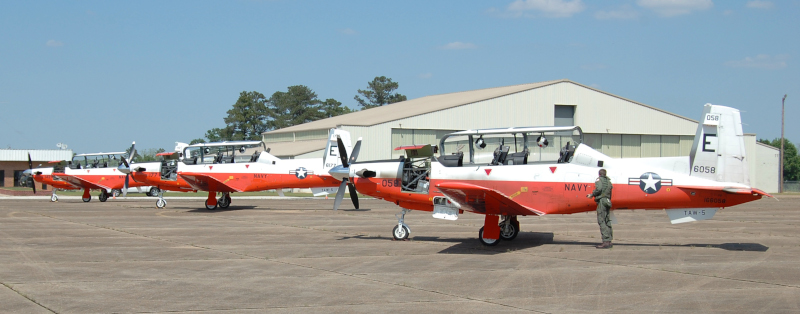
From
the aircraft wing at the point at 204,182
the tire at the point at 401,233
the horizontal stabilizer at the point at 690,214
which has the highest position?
the aircraft wing at the point at 204,182

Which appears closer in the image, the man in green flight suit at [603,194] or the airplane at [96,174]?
the man in green flight suit at [603,194]

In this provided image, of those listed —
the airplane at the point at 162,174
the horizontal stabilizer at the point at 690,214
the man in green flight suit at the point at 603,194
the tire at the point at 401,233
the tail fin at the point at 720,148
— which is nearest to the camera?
the tail fin at the point at 720,148

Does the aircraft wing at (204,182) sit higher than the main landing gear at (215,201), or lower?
higher

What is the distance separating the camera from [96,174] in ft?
115

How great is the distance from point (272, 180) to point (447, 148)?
14.0 meters

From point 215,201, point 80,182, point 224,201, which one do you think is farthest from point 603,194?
point 80,182

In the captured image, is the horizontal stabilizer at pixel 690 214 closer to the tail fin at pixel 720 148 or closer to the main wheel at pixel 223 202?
the tail fin at pixel 720 148

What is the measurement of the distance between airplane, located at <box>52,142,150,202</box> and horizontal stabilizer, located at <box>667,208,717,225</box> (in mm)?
29002

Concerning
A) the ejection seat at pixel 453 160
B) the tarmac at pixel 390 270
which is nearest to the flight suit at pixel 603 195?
the tarmac at pixel 390 270

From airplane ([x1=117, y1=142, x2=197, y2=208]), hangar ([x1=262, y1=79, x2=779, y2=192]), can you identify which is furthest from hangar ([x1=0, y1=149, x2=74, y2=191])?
airplane ([x1=117, y1=142, x2=197, y2=208])

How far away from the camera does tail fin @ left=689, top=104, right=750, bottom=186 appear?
42.0 ft

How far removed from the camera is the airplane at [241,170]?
26250 mm

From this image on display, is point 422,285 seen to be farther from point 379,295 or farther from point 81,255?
point 81,255

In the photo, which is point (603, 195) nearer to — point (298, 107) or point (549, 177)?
point (549, 177)
